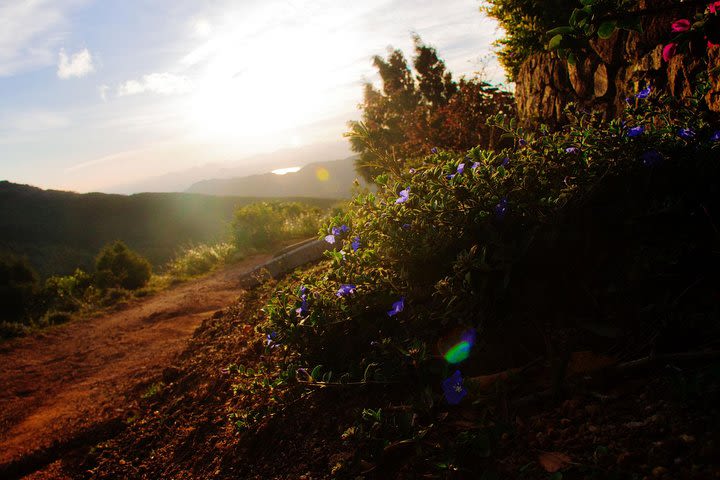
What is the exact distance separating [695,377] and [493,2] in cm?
584

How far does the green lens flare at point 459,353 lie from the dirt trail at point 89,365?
2.72 m

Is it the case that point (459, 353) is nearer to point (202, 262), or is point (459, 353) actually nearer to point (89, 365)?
point (89, 365)

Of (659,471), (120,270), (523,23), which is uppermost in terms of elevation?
(523,23)

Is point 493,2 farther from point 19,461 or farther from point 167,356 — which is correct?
point 19,461

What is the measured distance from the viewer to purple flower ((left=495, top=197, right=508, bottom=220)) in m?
1.79

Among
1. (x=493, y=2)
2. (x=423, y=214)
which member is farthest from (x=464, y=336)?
(x=493, y=2)

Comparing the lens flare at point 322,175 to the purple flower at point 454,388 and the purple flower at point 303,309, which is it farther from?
the purple flower at point 454,388

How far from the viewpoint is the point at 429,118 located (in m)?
6.68

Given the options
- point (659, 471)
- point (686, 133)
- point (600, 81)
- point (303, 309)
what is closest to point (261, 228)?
point (600, 81)

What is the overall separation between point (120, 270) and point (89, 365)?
22.3 feet

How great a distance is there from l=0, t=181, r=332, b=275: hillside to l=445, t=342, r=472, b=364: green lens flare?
110 ft

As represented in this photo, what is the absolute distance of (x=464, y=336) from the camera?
173cm

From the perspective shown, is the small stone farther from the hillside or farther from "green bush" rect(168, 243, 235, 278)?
the hillside

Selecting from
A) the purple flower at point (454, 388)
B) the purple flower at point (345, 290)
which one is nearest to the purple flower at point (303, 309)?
the purple flower at point (345, 290)
